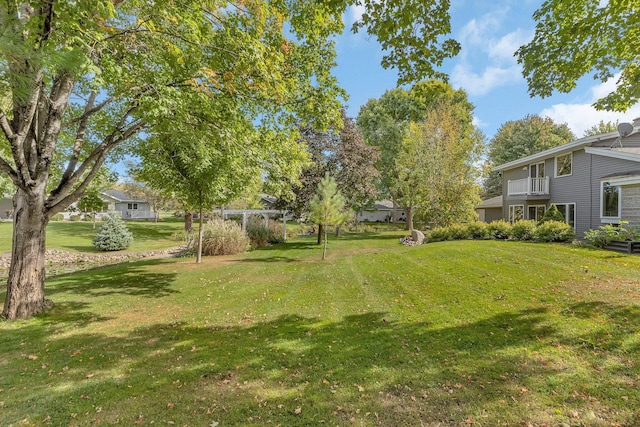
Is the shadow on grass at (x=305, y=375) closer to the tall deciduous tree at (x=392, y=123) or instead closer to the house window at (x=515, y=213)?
the house window at (x=515, y=213)

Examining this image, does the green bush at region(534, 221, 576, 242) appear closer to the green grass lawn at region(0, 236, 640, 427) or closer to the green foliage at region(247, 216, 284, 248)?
the green grass lawn at region(0, 236, 640, 427)

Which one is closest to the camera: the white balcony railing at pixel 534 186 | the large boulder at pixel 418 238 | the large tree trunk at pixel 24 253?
the large tree trunk at pixel 24 253

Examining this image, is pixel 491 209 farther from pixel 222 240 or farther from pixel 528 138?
pixel 222 240

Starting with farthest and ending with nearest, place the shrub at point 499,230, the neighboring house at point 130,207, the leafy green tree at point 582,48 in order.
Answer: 1. the neighboring house at point 130,207
2. the shrub at point 499,230
3. the leafy green tree at point 582,48

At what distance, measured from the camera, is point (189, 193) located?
1127 cm

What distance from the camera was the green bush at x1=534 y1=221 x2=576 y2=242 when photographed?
11.7 m

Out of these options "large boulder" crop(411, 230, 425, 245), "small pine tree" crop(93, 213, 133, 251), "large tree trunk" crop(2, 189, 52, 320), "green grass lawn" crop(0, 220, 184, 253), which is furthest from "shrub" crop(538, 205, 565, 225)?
"small pine tree" crop(93, 213, 133, 251)

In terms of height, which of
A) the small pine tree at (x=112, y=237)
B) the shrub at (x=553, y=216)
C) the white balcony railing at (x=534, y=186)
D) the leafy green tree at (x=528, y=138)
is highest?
the leafy green tree at (x=528, y=138)

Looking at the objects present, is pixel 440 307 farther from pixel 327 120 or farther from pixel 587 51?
pixel 587 51

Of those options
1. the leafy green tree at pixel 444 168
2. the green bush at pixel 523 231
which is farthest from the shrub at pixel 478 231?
the leafy green tree at pixel 444 168

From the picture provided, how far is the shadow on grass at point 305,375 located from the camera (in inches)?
115

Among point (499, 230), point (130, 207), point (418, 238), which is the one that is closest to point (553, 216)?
point (499, 230)

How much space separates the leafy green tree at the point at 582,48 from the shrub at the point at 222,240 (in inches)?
500

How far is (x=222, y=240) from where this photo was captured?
14.1 metres
